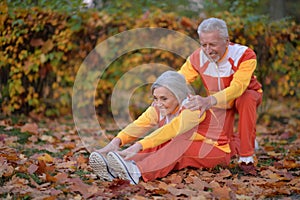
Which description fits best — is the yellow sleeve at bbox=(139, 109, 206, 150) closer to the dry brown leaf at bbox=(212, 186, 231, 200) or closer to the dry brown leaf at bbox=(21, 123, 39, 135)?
the dry brown leaf at bbox=(212, 186, 231, 200)

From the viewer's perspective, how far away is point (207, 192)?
2904mm

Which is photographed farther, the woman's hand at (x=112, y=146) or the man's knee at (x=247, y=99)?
the man's knee at (x=247, y=99)

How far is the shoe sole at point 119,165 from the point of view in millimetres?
2947

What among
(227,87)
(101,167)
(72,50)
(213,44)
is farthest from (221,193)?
(72,50)

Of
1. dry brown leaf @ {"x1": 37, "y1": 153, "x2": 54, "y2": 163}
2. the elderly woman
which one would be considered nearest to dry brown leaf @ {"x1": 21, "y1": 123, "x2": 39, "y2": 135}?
dry brown leaf @ {"x1": 37, "y1": 153, "x2": 54, "y2": 163}

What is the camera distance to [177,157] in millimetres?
3309

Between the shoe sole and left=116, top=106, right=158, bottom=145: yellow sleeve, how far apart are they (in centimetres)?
44

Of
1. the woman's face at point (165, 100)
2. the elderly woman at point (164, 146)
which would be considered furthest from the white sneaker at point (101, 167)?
the woman's face at point (165, 100)

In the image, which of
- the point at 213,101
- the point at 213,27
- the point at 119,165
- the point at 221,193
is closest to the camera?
the point at 221,193

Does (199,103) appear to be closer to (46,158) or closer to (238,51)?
(238,51)

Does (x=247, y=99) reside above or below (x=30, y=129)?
above

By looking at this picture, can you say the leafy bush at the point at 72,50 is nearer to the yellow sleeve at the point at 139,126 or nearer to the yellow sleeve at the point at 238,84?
the yellow sleeve at the point at 238,84

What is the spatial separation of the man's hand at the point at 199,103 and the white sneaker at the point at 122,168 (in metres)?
0.64

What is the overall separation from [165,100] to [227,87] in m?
0.65
